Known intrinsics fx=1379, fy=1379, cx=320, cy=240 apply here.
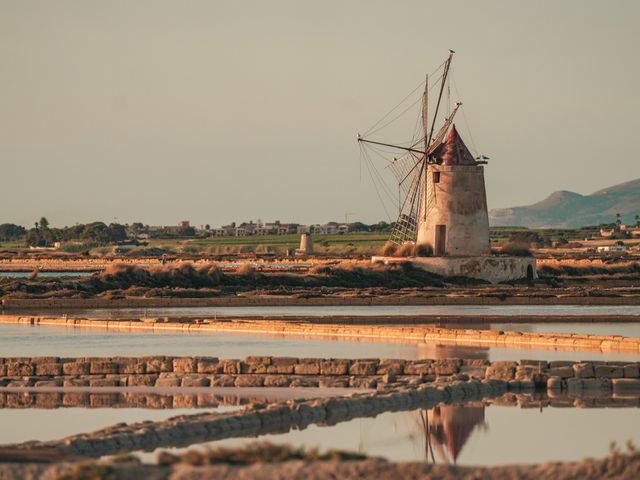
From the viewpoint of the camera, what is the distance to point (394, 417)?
492 inches

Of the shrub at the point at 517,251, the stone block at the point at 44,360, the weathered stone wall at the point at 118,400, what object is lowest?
the weathered stone wall at the point at 118,400

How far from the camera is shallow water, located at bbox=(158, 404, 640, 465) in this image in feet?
34.3

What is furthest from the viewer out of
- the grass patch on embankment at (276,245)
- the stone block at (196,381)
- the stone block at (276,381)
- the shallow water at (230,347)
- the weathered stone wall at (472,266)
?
the grass patch on embankment at (276,245)

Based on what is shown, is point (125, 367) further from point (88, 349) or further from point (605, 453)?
point (605, 453)

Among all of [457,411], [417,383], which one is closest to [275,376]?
[417,383]

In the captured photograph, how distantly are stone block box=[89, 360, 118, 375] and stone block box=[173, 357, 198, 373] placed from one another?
739mm

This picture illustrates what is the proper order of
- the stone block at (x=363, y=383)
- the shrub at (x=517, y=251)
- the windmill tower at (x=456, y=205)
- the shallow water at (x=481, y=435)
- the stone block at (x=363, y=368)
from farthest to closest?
the shrub at (x=517, y=251) → the windmill tower at (x=456, y=205) → the stone block at (x=363, y=368) → the stone block at (x=363, y=383) → the shallow water at (x=481, y=435)

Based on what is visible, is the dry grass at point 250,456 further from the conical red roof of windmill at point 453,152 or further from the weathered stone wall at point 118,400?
the conical red roof of windmill at point 453,152

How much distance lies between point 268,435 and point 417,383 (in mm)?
3280

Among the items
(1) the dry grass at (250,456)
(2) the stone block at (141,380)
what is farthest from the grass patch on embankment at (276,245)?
(1) the dry grass at (250,456)

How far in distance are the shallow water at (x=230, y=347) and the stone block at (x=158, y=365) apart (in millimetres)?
2370

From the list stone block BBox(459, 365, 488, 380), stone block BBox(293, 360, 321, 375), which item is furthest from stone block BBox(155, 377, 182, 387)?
stone block BBox(459, 365, 488, 380)

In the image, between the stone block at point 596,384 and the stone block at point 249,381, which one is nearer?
the stone block at point 596,384

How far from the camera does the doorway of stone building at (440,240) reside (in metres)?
41.1
